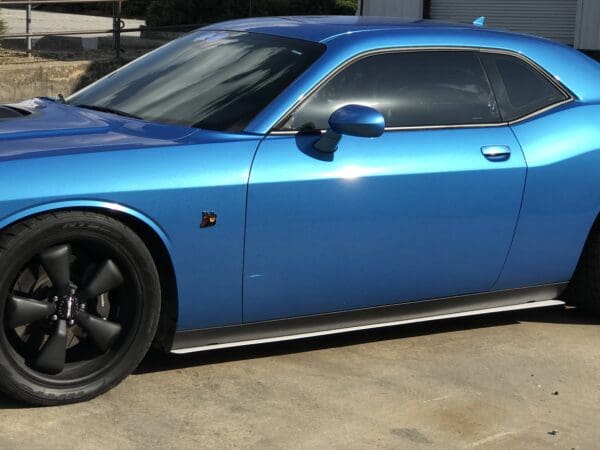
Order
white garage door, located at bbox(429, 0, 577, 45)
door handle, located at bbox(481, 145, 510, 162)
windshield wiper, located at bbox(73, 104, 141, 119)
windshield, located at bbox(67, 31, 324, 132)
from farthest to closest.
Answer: white garage door, located at bbox(429, 0, 577, 45) → door handle, located at bbox(481, 145, 510, 162) → windshield wiper, located at bbox(73, 104, 141, 119) → windshield, located at bbox(67, 31, 324, 132)

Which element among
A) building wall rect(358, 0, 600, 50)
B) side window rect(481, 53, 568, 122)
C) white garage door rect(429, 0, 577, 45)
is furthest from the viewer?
white garage door rect(429, 0, 577, 45)

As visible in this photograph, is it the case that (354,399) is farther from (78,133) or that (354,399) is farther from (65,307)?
(78,133)

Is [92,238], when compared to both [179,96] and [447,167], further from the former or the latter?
[447,167]

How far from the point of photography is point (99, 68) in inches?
514

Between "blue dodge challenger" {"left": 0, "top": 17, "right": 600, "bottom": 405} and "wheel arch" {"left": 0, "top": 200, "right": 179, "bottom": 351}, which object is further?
"blue dodge challenger" {"left": 0, "top": 17, "right": 600, "bottom": 405}

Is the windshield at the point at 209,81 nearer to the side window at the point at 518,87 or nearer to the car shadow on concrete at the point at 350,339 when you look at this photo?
the side window at the point at 518,87

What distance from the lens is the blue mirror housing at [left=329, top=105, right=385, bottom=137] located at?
4602mm

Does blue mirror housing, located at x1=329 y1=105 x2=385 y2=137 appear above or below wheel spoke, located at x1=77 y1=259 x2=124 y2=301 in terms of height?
above

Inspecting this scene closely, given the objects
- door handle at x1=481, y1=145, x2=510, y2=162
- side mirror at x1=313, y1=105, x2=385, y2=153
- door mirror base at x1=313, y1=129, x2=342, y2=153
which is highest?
side mirror at x1=313, y1=105, x2=385, y2=153

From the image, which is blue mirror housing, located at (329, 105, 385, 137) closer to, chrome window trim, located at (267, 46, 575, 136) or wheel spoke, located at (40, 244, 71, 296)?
Answer: chrome window trim, located at (267, 46, 575, 136)

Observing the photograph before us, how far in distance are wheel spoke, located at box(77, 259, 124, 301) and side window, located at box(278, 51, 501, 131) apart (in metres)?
0.95

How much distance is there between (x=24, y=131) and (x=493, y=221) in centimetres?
212

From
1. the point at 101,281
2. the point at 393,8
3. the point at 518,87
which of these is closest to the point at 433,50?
the point at 518,87

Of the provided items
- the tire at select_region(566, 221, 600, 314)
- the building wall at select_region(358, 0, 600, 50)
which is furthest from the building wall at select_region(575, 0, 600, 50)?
the tire at select_region(566, 221, 600, 314)
